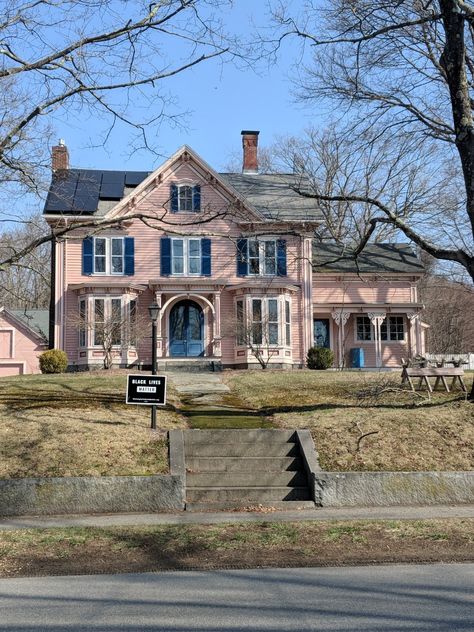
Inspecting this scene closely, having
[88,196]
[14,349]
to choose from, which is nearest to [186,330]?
[88,196]

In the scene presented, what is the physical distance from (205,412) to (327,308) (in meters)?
17.0

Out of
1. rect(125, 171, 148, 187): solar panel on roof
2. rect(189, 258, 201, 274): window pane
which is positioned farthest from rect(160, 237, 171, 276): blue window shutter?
rect(125, 171, 148, 187): solar panel on roof

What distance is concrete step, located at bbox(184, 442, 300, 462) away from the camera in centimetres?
1223

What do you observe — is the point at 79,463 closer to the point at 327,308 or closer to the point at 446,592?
the point at 446,592

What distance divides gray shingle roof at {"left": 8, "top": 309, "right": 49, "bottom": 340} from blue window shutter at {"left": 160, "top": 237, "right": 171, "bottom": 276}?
12229 mm

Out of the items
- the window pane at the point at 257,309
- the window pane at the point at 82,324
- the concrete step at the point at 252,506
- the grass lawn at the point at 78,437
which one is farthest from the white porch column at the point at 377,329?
the concrete step at the point at 252,506

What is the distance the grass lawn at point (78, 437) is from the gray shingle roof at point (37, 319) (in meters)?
24.7

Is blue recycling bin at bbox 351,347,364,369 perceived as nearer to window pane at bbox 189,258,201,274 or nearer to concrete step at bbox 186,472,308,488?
window pane at bbox 189,258,201,274

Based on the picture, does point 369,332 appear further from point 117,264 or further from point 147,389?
point 147,389

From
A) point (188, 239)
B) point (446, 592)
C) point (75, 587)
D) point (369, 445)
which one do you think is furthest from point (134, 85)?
point (188, 239)

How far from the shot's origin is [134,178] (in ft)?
110

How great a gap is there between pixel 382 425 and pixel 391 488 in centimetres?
214

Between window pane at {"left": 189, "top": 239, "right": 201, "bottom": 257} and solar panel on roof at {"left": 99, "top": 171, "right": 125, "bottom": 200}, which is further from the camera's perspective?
solar panel on roof at {"left": 99, "top": 171, "right": 125, "bottom": 200}

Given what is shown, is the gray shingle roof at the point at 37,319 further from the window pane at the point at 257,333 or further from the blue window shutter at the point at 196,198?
the window pane at the point at 257,333
